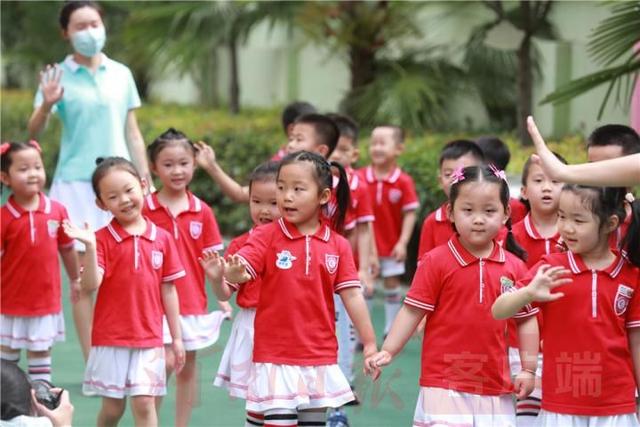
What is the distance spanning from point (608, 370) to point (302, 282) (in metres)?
1.13

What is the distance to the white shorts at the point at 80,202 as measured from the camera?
6602mm

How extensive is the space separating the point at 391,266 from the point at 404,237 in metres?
0.25

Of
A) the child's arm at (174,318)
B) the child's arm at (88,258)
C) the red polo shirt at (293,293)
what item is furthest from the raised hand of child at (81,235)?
the red polo shirt at (293,293)

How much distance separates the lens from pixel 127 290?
17.0 ft

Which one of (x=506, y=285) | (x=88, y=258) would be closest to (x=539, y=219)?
(x=506, y=285)

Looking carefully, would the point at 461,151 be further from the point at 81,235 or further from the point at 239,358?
the point at 81,235

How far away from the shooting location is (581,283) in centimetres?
440

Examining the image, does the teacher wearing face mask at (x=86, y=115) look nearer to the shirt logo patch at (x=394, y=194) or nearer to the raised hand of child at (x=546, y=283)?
the shirt logo patch at (x=394, y=194)

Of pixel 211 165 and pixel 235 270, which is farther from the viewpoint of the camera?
pixel 211 165

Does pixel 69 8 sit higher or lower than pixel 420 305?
higher

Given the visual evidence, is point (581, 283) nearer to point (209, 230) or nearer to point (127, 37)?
point (209, 230)

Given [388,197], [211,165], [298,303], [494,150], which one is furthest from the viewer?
[388,197]

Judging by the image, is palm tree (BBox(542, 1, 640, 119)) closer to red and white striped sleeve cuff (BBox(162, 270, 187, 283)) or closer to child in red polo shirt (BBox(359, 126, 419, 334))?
child in red polo shirt (BBox(359, 126, 419, 334))

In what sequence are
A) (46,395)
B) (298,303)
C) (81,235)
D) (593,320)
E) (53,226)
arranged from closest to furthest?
1. (46,395)
2. (593,320)
3. (298,303)
4. (81,235)
5. (53,226)
